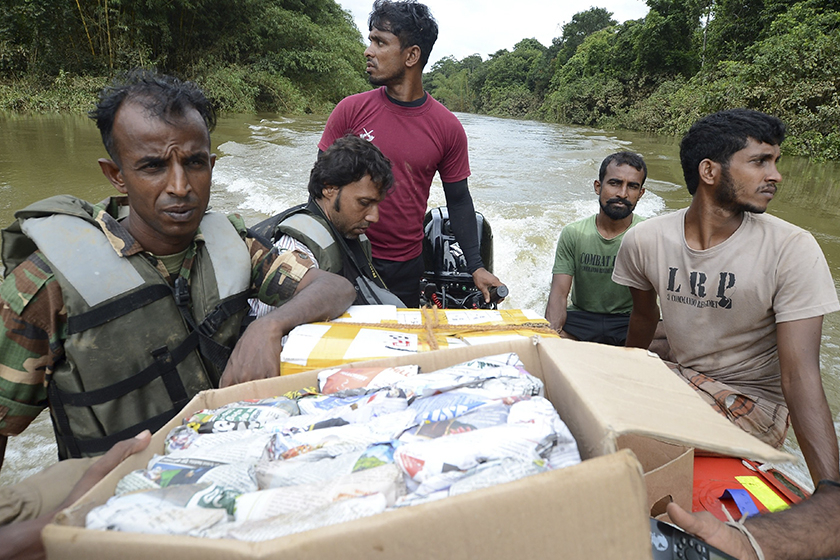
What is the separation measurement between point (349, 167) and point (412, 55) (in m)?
0.89

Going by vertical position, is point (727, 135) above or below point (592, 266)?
above

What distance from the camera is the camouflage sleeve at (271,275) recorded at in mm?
1568

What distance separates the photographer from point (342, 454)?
854 millimetres

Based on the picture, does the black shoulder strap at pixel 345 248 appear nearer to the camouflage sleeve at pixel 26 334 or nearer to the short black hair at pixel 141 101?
the short black hair at pixel 141 101

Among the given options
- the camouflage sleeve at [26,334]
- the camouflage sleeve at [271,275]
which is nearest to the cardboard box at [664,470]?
the camouflage sleeve at [271,275]

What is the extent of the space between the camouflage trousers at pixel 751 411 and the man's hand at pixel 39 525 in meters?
1.76

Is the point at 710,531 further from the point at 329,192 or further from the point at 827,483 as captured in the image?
the point at 329,192

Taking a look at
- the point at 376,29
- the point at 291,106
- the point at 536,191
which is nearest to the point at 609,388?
the point at 376,29

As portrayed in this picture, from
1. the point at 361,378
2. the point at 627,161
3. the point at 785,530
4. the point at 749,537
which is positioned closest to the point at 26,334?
the point at 361,378

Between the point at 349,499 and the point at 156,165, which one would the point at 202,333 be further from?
the point at 349,499

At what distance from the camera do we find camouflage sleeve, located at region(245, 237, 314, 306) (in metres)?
1.57

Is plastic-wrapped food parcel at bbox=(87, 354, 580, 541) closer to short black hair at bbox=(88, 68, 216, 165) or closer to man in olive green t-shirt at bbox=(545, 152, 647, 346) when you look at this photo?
short black hair at bbox=(88, 68, 216, 165)

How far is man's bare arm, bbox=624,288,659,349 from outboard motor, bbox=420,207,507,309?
868 mm

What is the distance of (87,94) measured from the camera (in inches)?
675
